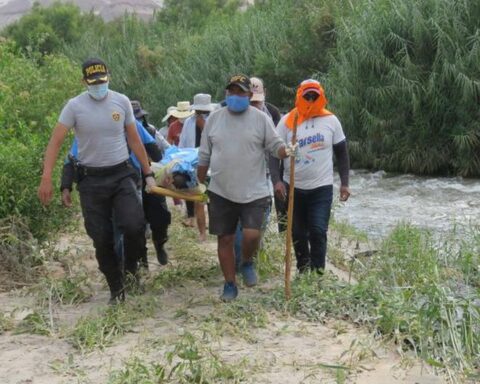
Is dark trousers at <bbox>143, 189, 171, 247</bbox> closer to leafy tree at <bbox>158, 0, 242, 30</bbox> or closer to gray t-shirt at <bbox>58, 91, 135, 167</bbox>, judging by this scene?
gray t-shirt at <bbox>58, 91, 135, 167</bbox>

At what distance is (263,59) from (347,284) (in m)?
18.6

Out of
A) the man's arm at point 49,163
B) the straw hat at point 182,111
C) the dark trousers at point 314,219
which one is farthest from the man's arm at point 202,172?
the straw hat at point 182,111

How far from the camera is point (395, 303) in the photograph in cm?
529

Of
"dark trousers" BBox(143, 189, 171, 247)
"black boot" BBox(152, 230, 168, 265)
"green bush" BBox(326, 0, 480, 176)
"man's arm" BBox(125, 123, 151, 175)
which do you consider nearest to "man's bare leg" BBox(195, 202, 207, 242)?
"black boot" BBox(152, 230, 168, 265)

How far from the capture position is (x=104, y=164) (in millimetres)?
5957

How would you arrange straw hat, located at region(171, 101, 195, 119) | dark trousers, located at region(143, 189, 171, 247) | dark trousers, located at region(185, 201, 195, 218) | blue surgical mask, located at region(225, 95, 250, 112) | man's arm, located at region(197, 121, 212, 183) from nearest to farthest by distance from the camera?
1. blue surgical mask, located at region(225, 95, 250, 112)
2. man's arm, located at region(197, 121, 212, 183)
3. dark trousers, located at region(143, 189, 171, 247)
4. dark trousers, located at region(185, 201, 195, 218)
5. straw hat, located at region(171, 101, 195, 119)

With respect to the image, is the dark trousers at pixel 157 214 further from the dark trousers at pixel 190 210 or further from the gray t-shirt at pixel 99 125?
the dark trousers at pixel 190 210

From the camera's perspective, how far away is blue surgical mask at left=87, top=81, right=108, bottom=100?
19.1 feet

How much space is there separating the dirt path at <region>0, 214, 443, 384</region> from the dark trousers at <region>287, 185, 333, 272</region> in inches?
18.5

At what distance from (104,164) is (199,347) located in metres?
1.74

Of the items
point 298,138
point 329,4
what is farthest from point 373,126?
point 298,138

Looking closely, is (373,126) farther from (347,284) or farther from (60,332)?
(60,332)

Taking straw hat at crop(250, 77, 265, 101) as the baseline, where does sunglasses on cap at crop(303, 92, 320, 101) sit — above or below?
above

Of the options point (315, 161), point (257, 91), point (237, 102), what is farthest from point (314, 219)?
point (257, 91)
